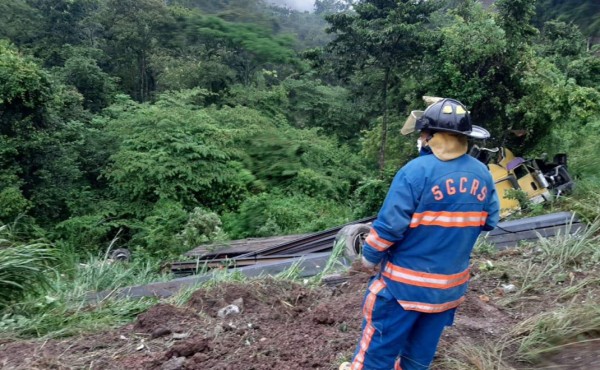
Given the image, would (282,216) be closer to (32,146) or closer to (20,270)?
(32,146)

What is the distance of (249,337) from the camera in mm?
3459

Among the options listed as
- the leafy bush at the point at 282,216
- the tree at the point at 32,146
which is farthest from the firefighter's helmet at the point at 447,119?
the tree at the point at 32,146

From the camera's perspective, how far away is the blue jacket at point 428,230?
2.43 meters

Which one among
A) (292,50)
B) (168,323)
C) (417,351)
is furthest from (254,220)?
(417,351)

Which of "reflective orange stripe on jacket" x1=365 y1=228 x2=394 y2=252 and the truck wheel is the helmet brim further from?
the truck wheel

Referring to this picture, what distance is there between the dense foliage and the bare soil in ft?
26.3

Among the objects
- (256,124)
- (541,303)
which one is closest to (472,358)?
(541,303)

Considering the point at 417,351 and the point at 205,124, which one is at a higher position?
the point at 417,351

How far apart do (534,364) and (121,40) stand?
2925 centimetres

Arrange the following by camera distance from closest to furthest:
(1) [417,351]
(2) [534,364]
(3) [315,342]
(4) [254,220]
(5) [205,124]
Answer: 1. (1) [417,351]
2. (2) [534,364]
3. (3) [315,342]
4. (4) [254,220]
5. (5) [205,124]

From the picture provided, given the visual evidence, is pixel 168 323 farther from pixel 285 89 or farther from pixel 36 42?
pixel 36 42

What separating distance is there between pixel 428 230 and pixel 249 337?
1.54 m

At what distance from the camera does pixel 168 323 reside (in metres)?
3.64

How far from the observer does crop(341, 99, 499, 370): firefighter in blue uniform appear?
244cm
